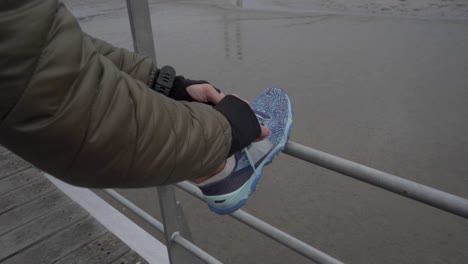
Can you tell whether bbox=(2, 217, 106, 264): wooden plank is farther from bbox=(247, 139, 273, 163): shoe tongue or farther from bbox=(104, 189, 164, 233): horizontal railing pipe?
bbox=(247, 139, 273, 163): shoe tongue

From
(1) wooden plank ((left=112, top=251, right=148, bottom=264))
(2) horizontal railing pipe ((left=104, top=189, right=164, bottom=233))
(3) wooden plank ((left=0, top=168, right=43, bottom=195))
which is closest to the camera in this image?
(2) horizontal railing pipe ((left=104, top=189, right=164, bottom=233))

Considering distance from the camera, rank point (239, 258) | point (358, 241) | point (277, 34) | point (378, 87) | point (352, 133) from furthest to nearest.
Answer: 1. point (277, 34)
2. point (378, 87)
3. point (352, 133)
4. point (358, 241)
5. point (239, 258)

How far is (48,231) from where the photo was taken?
1.27 meters

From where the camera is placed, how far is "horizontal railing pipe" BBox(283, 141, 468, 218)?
1.45 ft

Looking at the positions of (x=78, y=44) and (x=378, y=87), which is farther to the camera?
(x=378, y=87)

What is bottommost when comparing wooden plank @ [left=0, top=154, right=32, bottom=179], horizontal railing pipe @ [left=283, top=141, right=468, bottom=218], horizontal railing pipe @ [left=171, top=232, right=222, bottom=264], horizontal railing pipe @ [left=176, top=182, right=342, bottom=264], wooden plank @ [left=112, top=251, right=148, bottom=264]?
wooden plank @ [left=112, top=251, right=148, bottom=264]

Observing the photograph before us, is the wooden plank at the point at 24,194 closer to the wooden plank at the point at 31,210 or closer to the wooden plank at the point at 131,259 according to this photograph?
the wooden plank at the point at 31,210

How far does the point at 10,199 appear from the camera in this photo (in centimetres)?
142

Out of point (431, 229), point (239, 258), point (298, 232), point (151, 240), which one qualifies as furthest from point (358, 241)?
point (151, 240)

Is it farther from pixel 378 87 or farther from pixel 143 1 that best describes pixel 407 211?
pixel 143 1

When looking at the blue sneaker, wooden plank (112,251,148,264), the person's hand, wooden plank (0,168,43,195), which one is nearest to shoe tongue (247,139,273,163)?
the blue sneaker

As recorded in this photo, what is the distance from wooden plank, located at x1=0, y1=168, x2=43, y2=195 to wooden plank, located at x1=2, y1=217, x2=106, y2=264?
1.20 ft

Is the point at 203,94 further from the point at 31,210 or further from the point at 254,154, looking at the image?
the point at 31,210

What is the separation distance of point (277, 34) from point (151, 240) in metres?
5.56
